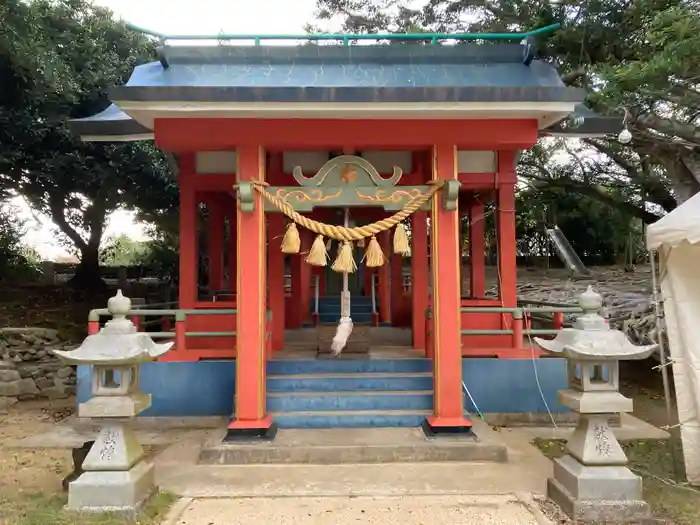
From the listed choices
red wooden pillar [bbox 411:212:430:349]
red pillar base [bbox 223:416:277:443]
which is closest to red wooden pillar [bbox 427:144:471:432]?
red pillar base [bbox 223:416:277:443]

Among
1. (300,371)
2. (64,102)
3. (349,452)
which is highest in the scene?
(64,102)

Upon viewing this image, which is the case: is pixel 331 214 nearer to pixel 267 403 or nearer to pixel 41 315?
pixel 267 403

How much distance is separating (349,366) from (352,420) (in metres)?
0.94

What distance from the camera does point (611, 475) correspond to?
4.12 meters

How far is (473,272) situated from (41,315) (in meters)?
9.15

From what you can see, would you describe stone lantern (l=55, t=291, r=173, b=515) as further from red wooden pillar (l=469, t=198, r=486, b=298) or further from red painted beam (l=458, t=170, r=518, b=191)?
red wooden pillar (l=469, t=198, r=486, b=298)

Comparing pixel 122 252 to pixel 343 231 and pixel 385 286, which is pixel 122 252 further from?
pixel 343 231

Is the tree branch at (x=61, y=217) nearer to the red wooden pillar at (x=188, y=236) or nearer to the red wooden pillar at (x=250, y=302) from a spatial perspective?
the red wooden pillar at (x=188, y=236)

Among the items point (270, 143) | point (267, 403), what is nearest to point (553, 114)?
point (270, 143)

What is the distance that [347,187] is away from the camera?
5.80 meters

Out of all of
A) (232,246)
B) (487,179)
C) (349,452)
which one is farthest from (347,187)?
(232,246)

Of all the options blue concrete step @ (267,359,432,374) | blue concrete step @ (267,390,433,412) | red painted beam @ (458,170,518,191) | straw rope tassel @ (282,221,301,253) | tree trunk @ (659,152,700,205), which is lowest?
blue concrete step @ (267,390,433,412)

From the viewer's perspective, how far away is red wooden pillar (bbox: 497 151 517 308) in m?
7.94

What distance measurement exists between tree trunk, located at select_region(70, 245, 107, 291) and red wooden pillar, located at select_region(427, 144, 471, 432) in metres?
11.1
